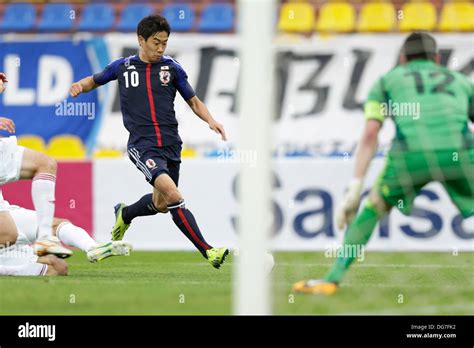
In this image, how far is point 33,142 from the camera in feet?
36.0

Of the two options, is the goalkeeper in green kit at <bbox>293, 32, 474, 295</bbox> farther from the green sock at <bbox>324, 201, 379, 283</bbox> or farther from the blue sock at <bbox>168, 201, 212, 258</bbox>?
the blue sock at <bbox>168, 201, 212, 258</bbox>

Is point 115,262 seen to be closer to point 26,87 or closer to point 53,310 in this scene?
point 53,310

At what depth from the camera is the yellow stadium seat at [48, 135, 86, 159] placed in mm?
10969

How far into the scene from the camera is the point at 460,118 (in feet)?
18.8

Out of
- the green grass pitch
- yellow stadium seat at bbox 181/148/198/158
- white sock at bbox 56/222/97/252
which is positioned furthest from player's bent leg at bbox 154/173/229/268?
yellow stadium seat at bbox 181/148/198/158

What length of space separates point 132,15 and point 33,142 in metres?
2.25

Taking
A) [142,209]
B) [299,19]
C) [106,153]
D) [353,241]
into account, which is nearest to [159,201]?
[142,209]

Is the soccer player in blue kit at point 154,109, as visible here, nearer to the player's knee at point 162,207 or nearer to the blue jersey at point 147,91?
the blue jersey at point 147,91

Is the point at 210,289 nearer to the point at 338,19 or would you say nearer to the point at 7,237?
the point at 7,237

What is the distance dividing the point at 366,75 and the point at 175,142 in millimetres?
4508

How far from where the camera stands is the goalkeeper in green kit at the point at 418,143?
561cm

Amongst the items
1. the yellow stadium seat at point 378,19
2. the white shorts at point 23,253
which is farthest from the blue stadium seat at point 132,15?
the white shorts at point 23,253

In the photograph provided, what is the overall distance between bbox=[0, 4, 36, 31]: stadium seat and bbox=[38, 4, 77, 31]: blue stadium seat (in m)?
0.20
